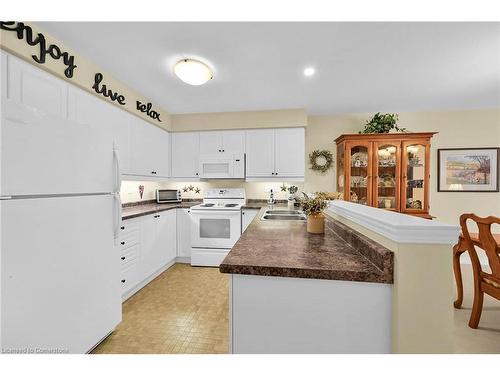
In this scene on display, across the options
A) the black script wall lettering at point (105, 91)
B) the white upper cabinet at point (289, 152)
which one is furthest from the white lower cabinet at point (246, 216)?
the black script wall lettering at point (105, 91)

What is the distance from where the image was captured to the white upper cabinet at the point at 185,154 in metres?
3.76

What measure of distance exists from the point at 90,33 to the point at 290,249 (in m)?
2.18

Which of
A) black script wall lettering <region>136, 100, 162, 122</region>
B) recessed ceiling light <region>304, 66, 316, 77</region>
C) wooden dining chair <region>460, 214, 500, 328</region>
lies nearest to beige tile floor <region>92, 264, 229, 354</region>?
wooden dining chair <region>460, 214, 500, 328</region>

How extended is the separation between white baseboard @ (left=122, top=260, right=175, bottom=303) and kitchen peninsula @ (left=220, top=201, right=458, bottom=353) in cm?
193

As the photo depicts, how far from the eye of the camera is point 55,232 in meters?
1.28

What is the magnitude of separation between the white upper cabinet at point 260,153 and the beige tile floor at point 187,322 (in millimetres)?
1697

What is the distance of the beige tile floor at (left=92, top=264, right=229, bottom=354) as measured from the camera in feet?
5.45

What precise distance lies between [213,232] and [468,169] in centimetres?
409

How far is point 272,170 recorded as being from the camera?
3596 mm

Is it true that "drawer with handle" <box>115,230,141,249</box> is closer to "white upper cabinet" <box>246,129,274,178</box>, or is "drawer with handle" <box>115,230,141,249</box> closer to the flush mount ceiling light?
the flush mount ceiling light

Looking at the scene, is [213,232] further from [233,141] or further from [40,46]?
[40,46]
